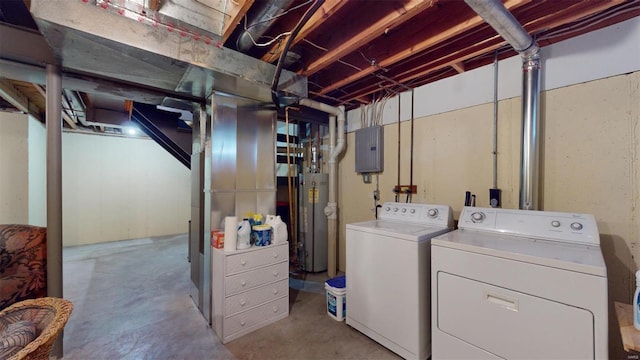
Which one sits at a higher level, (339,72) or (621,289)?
(339,72)

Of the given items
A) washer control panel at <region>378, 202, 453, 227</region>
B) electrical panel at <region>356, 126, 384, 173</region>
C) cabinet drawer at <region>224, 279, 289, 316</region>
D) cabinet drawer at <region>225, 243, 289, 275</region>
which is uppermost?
electrical panel at <region>356, 126, 384, 173</region>

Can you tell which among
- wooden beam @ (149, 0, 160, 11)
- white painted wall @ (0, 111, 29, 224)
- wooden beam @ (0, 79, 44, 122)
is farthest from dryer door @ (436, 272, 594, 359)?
white painted wall @ (0, 111, 29, 224)

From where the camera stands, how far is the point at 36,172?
3705 millimetres

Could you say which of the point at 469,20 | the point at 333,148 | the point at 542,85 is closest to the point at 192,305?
the point at 333,148

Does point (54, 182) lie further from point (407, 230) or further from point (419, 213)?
point (419, 213)

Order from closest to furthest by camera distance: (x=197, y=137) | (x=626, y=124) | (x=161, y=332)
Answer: (x=626, y=124) → (x=161, y=332) → (x=197, y=137)

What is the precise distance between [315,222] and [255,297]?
→ 1444mm

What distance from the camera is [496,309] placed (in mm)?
1364

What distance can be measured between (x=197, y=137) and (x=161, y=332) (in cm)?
187

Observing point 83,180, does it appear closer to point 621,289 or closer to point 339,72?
point 339,72

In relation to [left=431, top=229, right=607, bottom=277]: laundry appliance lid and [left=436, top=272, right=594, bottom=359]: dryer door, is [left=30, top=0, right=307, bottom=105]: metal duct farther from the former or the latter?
[left=436, top=272, right=594, bottom=359]: dryer door

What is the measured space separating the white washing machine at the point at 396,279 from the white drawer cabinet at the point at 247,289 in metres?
0.65

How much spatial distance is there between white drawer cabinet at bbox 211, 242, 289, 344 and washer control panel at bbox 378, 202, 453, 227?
1076 millimetres

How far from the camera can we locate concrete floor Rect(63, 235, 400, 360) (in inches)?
73.3
